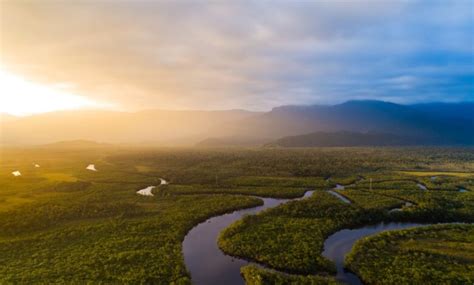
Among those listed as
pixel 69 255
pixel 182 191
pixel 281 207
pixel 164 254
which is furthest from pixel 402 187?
pixel 69 255

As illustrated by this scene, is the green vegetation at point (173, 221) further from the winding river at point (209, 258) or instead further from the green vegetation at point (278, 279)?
the winding river at point (209, 258)

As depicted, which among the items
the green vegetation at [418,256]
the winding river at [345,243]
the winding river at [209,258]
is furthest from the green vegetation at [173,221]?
the green vegetation at [418,256]

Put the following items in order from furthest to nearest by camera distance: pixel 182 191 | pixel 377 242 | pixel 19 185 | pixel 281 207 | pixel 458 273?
pixel 19 185 → pixel 182 191 → pixel 281 207 → pixel 377 242 → pixel 458 273

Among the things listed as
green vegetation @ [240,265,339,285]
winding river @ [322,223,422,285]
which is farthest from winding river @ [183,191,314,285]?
winding river @ [322,223,422,285]

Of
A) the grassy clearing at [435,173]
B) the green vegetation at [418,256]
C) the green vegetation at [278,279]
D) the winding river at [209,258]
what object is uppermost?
the grassy clearing at [435,173]

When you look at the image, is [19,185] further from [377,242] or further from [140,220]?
[377,242]

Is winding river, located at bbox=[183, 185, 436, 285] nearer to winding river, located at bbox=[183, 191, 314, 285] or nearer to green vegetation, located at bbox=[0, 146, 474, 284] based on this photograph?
winding river, located at bbox=[183, 191, 314, 285]

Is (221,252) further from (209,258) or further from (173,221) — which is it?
(173,221)

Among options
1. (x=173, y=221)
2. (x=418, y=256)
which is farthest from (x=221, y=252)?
(x=418, y=256)
